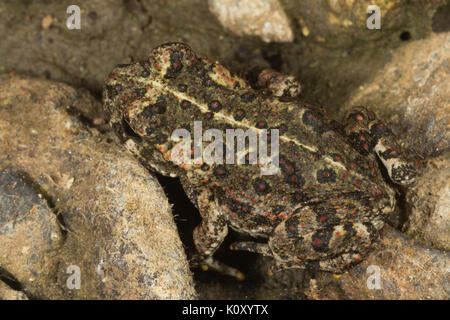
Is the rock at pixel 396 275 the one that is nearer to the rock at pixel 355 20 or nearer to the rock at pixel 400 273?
the rock at pixel 400 273

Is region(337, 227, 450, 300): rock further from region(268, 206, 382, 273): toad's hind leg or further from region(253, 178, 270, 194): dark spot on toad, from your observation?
region(253, 178, 270, 194): dark spot on toad

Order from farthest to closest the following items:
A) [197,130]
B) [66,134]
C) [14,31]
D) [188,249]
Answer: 1. [14,31]
2. [188,249]
3. [66,134]
4. [197,130]

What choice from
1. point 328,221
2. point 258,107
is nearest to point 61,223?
point 258,107

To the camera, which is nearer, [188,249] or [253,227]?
[253,227]
